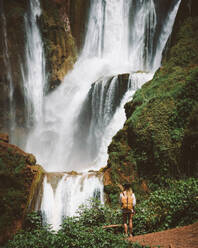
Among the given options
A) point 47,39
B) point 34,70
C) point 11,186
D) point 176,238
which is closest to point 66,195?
point 11,186

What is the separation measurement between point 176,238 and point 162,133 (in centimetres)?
427

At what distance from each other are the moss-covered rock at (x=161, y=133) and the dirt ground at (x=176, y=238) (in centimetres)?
253

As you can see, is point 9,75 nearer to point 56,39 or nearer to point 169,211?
point 56,39

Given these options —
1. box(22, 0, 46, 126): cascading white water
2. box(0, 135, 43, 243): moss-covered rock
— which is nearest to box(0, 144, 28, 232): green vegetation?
box(0, 135, 43, 243): moss-covered rock

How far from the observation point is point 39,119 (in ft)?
71.7

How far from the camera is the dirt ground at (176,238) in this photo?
421 centimetres

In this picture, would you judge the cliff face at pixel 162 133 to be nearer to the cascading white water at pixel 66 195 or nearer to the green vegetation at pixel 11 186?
the cascading white water at pixel 66 195

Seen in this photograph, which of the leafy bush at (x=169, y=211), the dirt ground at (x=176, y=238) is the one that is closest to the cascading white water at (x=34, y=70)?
the leafy bush at (x=169, y=211)

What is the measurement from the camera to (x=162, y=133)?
8.30 metres

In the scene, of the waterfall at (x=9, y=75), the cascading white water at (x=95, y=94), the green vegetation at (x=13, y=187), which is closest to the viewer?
the green vegetation at (x=13, y=187)

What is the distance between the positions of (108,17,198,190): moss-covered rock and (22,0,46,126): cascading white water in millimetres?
13984

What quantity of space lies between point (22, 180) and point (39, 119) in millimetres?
13542

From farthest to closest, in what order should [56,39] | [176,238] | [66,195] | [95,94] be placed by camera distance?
[56,39], [95,94], [66,195], [176,238]

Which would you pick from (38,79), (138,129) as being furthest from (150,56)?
(138,129)
